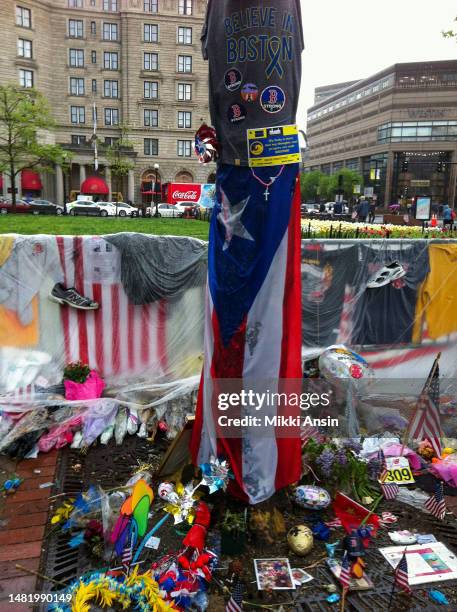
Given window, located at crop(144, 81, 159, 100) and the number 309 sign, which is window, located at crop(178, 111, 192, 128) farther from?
the number 309 sign

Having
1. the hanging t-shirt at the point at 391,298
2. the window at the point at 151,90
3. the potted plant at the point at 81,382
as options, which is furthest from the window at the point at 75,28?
the potted plant at the point at 81,382

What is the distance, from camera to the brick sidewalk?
3135 mm

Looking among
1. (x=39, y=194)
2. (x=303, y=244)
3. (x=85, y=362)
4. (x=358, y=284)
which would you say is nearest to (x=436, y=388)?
(x=358, y=284)

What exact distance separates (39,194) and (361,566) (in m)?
55.6

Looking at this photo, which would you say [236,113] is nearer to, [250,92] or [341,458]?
[250,92]

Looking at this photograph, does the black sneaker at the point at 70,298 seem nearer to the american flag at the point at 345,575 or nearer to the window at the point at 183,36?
the american flag at the point at 345,575

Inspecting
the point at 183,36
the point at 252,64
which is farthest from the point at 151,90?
the point at 252,64

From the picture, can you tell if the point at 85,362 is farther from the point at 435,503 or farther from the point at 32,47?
the point at 32,47

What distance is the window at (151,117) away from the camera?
54.6 meters

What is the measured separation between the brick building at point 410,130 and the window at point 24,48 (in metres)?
45.9

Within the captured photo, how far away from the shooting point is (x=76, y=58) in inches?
2074

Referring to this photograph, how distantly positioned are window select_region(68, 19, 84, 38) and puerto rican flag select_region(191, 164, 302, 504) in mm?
58396

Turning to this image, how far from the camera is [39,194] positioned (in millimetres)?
52906

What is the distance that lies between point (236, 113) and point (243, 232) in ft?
2.59
